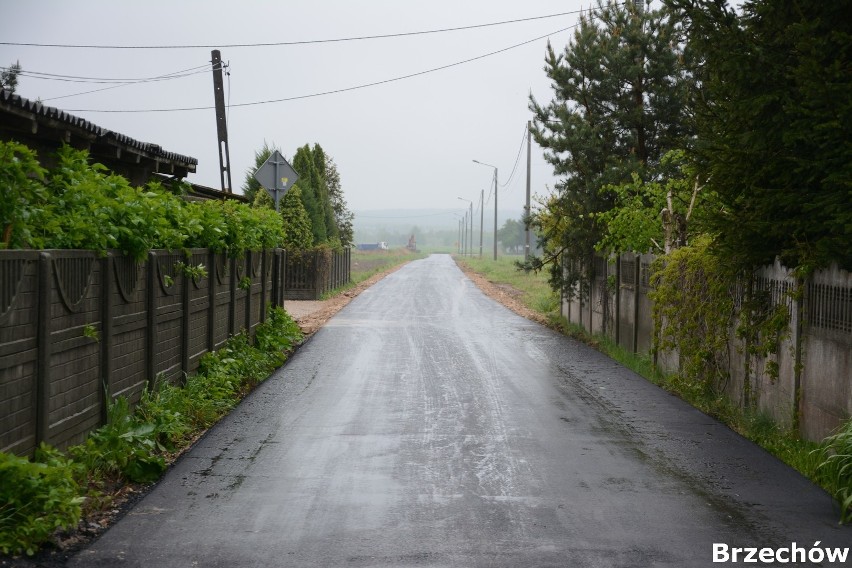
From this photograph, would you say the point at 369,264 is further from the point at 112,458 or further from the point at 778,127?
the point at 112,458

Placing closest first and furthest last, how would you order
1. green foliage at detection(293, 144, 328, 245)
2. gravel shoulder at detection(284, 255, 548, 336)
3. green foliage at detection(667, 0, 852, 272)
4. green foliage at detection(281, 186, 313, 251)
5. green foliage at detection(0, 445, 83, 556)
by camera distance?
green foliage at detection(0, 445, 83, 556)
green foliage at detection(667, 0, 852, 272)
gravel shoulder at detection(284, 255, 548, 336)
green foliage at detection(281, 186, 313, 251)
green foliage at detection(293, 144, 328, 245)

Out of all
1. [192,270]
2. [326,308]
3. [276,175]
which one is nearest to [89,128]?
[192,270]

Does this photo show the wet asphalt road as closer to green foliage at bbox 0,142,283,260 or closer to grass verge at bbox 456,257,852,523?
grass verge at bbox 456,257,852,523

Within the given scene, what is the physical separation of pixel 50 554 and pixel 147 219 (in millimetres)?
4200

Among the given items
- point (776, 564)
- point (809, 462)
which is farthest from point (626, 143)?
point (776, 564)

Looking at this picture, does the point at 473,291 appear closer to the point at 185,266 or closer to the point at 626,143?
the point at 626,143

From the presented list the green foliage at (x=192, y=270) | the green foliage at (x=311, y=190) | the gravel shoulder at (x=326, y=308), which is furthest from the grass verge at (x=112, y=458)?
the green foliage at (x=311, y=190)

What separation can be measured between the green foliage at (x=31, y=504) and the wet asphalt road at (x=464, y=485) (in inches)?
11.5

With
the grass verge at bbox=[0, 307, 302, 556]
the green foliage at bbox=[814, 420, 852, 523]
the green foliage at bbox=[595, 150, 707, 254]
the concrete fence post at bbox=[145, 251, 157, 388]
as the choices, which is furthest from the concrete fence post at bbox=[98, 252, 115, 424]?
the green foliage at bbox=[595, 150, 707, 254]

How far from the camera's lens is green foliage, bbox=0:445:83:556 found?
17.1 feet

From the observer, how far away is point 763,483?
7.18 metres

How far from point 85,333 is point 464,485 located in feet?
10.2

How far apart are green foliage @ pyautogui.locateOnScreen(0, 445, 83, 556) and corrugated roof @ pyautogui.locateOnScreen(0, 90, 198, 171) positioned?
13.7ft

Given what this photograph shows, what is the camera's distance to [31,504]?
545cm
